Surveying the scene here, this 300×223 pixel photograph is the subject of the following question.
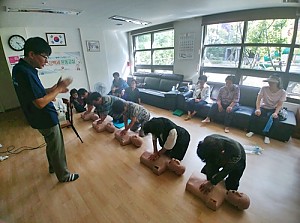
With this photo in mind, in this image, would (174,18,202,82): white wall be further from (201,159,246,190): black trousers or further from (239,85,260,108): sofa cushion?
(201,159,246,190): black trousers

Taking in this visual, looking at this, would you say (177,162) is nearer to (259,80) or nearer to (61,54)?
(259,80)

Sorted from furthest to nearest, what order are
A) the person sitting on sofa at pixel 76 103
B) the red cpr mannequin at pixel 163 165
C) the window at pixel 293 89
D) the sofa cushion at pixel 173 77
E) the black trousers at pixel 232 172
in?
1. the sofa cushion at pixel 173 77
2. the person sitting on sofa at pixel 76 103
3. the window at pixel 293 89
4. the red cpr mannequin at pixel 163 165
5. the black trousers at pixel 232 172

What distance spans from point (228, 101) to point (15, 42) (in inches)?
203

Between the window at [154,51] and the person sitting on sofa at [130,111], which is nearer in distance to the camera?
the person sitting on sofa at [130,111]

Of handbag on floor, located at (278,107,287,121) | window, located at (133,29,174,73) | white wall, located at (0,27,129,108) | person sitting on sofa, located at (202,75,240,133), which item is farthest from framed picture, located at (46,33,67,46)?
handbag on floor, located at (278,107,287,121)

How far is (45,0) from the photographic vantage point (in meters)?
2.19

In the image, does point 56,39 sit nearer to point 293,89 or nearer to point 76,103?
point 76,103

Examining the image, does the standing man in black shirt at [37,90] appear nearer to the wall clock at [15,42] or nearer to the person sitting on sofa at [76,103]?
the person sitting on sofa at [76,103]

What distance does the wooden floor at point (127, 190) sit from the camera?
1.54 metres

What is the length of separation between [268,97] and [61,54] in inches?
208

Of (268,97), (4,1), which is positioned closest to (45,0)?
(4,1)

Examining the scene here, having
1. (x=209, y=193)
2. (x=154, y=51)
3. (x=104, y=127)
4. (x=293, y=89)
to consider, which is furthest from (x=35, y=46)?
(x=154, y=51)

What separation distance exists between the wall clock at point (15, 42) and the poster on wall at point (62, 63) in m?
0.67

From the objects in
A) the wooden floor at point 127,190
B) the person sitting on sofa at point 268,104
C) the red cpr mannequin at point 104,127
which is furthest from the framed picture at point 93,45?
the person sitting on sofa at point 268,104
